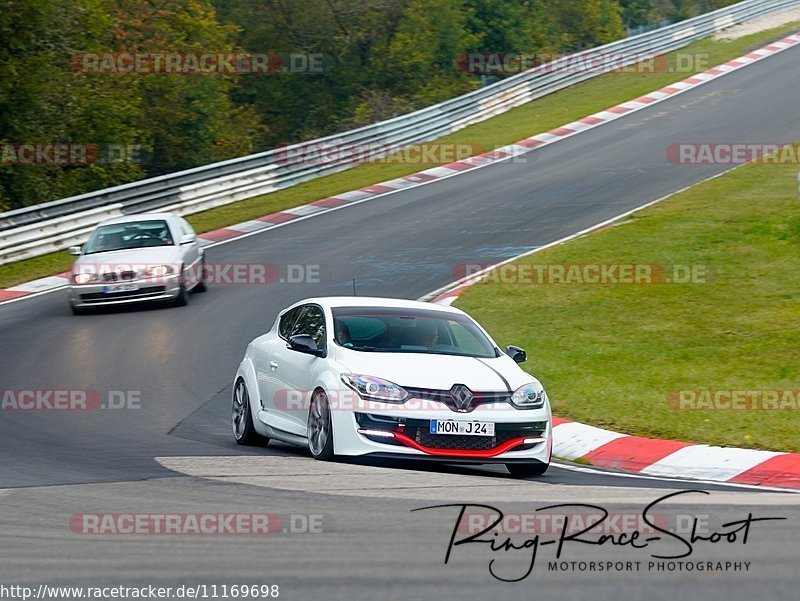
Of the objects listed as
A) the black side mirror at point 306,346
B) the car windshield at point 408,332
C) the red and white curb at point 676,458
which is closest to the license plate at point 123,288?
the car windshield at point 408,332

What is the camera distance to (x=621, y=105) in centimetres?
3638

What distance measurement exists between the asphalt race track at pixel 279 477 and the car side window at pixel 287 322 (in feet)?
3.60

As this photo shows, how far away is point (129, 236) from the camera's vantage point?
20.4 metres

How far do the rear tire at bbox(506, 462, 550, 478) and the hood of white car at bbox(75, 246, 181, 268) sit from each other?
10.6 m

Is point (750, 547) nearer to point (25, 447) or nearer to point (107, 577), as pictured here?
point (107, 577)

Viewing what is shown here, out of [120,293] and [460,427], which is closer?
[460,427]

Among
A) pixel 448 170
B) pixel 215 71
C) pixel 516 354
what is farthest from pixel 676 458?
pixel 215 71

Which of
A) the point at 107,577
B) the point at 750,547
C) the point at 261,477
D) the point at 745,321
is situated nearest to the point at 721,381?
the point at 745,321

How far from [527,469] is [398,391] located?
123cm

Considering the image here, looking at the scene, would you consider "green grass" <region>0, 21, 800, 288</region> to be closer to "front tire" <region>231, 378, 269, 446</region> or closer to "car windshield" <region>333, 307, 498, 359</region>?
"front tire" <region>231, 378, 269, 446</region>

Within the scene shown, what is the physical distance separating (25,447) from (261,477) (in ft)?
10.7

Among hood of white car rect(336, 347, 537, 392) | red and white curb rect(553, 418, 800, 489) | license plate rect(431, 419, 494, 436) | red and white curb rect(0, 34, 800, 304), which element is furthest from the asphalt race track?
red and white curb rect(0, 34, 800, 304)

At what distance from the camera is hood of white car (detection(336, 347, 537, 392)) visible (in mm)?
9570

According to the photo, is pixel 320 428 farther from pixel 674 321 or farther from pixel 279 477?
pixel 674 321
